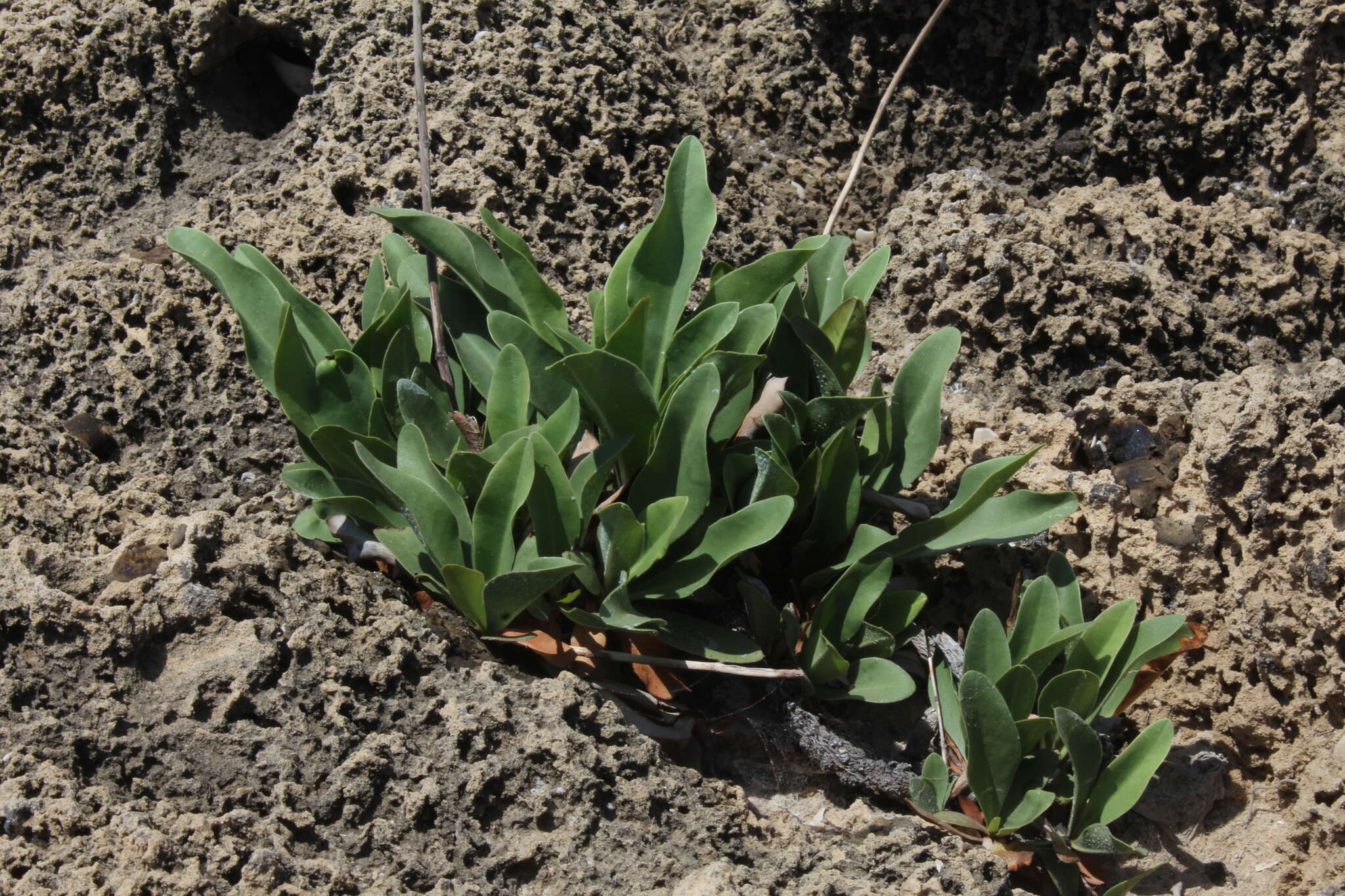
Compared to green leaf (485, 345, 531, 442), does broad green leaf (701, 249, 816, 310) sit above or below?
above

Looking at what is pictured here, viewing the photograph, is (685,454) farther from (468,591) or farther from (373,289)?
(373,289)

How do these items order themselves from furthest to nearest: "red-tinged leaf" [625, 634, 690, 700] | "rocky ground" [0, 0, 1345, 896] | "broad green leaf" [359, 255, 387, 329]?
"broad green leaf" [359, 255, 387, 329]
"red-tinged leaf" [625, 634, 690, 700]
"rocky ground" [0, 0, 1345, 896]

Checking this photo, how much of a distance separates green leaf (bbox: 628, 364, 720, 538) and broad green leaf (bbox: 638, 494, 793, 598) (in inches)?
1.9

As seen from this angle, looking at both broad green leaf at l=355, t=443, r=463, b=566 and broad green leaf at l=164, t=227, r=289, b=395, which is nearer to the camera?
broad green leaf at l=355, t=443, r=463, b=566

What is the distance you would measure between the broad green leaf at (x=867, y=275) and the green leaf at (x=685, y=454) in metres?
0.52

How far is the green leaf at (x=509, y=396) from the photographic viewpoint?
6.36 ft

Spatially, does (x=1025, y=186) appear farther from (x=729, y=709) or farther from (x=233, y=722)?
(x=233, y=722)

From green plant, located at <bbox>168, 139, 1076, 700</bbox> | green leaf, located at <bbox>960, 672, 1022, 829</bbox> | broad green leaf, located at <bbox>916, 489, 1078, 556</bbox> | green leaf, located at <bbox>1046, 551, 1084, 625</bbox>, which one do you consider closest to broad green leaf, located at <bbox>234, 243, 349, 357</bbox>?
green plant, located at <bbox>168, 139, 1076, 700</bbox>

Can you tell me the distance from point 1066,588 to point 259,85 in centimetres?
237

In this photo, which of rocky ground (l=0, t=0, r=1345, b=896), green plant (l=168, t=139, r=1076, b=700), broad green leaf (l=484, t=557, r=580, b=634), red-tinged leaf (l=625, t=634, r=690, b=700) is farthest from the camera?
red-tinged leaf (l=625, t=634, r=690, b=700)

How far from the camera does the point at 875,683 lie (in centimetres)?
191

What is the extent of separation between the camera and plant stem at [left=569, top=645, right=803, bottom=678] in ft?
6.08

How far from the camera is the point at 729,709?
6.61 ft

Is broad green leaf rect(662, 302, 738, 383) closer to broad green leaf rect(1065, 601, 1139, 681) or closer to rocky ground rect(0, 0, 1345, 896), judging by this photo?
rocky ground rect(0, 0, 1345, 896)
